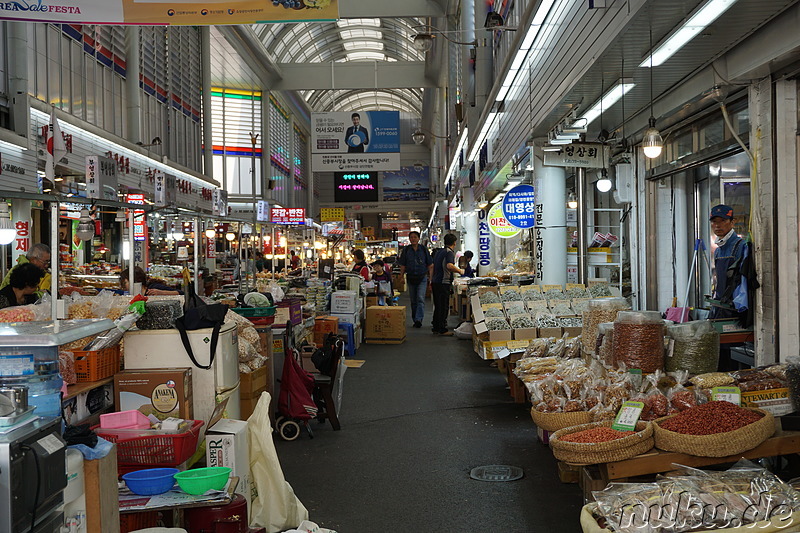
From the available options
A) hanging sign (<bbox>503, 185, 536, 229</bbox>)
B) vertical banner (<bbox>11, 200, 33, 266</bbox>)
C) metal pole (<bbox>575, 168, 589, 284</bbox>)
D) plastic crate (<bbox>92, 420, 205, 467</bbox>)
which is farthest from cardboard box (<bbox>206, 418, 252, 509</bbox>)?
hanging sign (<bbox>503, 185, 536, 229</bbox>)

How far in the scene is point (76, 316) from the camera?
509 cm

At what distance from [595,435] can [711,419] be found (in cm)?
65

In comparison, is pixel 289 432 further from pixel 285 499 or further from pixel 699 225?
pixel 699 225

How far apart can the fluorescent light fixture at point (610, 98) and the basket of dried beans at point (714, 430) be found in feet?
14.3

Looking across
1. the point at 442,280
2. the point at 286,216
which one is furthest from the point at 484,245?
the point at 286,216

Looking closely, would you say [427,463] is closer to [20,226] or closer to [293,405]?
[293,405]

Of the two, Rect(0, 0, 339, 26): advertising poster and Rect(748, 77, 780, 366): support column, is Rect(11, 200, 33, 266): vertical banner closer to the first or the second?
Rect(0, 0, 339, 26): advertising poster

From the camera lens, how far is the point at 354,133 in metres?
19.9

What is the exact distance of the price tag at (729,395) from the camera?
4391 millimetres

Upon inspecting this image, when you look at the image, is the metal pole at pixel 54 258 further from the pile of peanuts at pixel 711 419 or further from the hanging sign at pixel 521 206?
the hanging sign at pixel 521 206

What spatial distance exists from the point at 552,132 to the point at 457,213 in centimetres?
1739

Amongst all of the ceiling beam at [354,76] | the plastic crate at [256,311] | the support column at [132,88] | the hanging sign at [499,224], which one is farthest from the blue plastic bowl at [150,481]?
the ceiling beam at [354,76]

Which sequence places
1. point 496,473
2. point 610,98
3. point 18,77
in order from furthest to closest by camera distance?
point 18,77, point 610,98, point 496,473

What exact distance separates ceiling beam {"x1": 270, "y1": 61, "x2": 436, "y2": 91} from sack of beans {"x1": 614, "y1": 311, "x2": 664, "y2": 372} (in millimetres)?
22383
